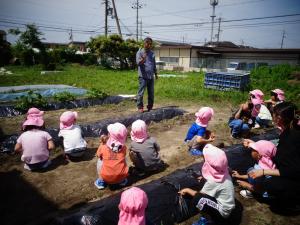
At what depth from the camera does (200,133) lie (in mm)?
4527

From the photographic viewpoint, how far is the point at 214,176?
9.00 feet

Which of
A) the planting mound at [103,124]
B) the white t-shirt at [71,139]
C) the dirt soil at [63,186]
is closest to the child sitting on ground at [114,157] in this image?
the dirt soil at [63,186]

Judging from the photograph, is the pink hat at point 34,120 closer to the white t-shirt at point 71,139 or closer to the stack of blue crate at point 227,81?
the white t-shirt at point 71,139

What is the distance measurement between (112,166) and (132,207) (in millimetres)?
1328

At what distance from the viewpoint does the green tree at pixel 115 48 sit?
2792 cm

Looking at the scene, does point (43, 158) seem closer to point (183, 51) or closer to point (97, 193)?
point (97, 193)

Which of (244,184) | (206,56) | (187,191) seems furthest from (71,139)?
(206,56)

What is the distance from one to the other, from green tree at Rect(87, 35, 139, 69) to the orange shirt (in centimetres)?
2601

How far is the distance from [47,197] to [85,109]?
17.3 ft

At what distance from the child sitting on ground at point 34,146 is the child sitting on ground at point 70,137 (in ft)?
1.20

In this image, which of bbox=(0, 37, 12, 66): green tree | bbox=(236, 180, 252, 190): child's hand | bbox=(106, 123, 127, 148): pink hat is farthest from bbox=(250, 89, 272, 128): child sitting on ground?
bbox=(0, 37, 12, 66): green tree

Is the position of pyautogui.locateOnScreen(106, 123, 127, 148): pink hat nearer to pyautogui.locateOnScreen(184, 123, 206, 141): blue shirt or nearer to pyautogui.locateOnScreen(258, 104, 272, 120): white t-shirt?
pyautogui.locateOnScreen(184, 123, 206, 141): blue shirt

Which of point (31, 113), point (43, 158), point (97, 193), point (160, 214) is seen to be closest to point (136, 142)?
point (97, 193)

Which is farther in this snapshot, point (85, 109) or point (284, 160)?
point (85, 109)
